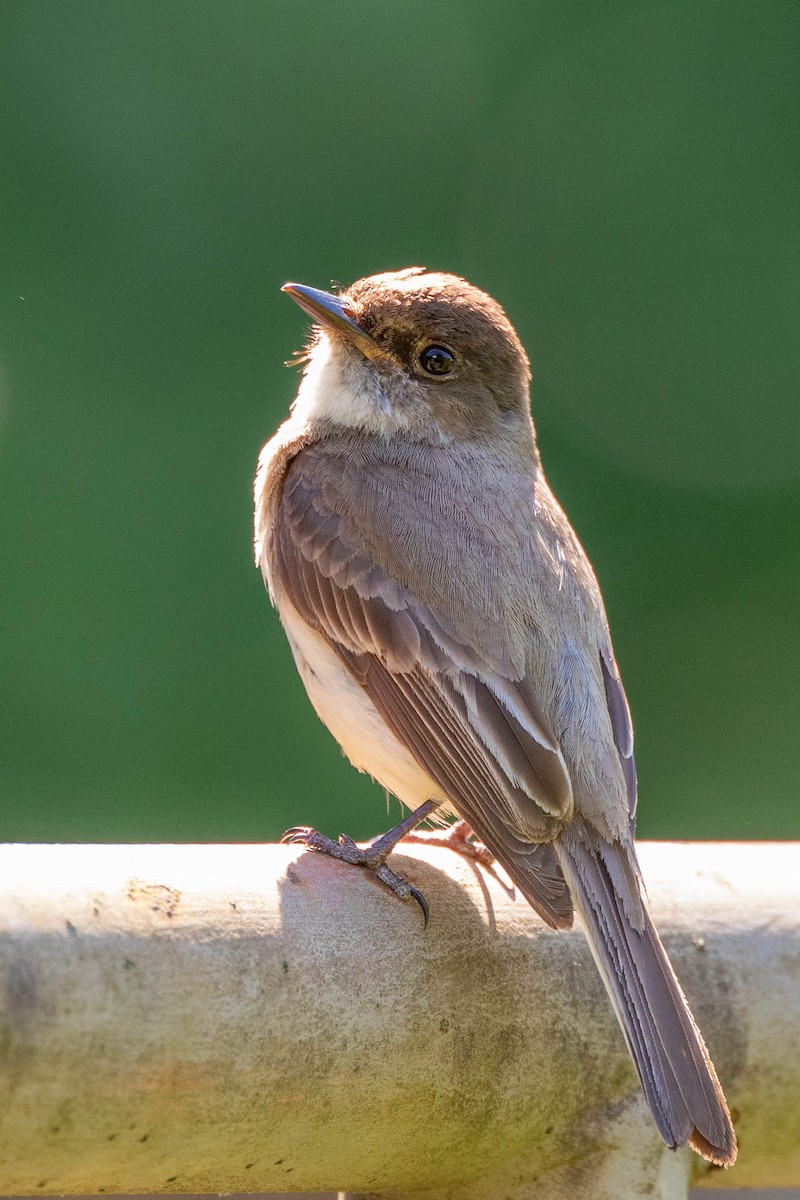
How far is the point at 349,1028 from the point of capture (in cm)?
228

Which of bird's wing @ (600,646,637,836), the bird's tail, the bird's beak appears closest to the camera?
the bird's tail

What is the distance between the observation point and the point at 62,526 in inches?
176

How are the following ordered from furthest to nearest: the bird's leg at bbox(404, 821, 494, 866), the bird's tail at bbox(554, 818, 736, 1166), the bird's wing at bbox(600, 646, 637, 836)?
the bird's leg at bbox(404, 821, 494, 866) → the bird's wing at bbox(600, 646, 637, 836) → the bird's tail at bbox(554, 818, 736, 1166)

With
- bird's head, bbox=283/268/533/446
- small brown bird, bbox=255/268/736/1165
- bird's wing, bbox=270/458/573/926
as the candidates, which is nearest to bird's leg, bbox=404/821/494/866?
small brown bird, bbox=255/268/736/1165

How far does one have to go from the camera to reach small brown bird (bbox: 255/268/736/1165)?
8.36ft

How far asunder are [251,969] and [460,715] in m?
0.88

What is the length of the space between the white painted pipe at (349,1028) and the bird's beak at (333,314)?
1.29 m

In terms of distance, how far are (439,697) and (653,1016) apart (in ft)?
2.73

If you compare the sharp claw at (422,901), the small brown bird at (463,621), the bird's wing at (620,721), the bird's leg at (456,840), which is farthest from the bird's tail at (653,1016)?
the bird's leg at (456,840)

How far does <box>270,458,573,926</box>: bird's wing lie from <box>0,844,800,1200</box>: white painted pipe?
0.12 meters

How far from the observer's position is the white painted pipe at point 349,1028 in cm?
207

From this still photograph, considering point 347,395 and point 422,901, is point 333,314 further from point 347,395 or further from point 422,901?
point 422,901

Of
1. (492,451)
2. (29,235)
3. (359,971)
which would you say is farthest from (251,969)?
(29,235)

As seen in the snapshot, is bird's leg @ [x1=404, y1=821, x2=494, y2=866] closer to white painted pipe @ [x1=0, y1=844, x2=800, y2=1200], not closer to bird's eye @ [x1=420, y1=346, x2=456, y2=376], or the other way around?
white painted pipe @ [x1=0, y1=844, x2=800, y2=1200]
